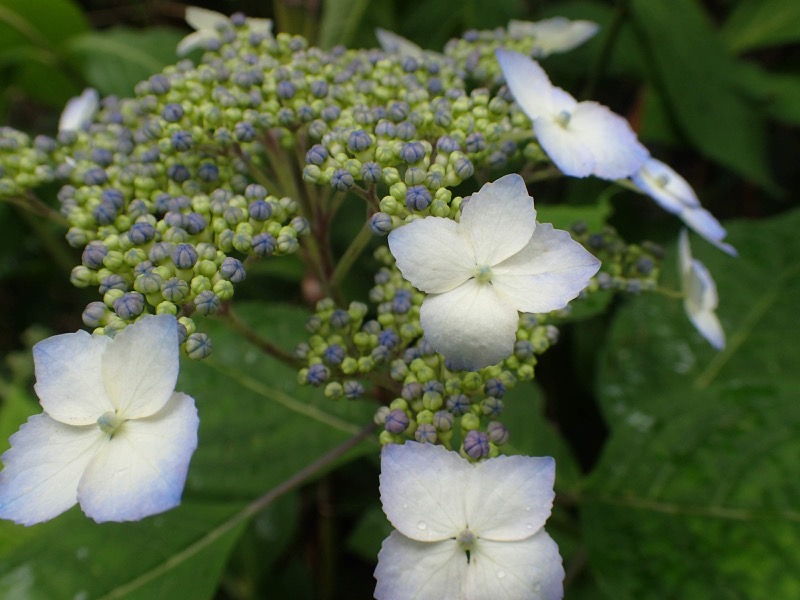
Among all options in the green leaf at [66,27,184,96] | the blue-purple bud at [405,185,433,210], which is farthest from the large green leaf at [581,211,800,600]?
the green leaf at [66,27,184,96]

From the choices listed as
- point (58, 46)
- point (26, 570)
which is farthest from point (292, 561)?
point (58, 46)

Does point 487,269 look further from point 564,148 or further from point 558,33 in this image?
point 558,33

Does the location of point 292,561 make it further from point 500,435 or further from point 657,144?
point 657,144

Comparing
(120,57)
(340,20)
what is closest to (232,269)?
(340,20)

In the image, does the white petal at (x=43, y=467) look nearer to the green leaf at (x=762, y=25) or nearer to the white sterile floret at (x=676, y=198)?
the white sterile floret at (x=676, y=198)

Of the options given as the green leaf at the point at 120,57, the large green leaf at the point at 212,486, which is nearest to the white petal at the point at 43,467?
the large green leaf at the point at 212,486
